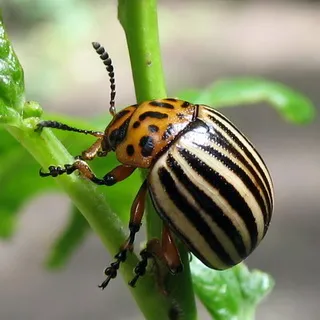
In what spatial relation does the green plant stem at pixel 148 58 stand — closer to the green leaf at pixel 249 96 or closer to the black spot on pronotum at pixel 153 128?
the black spot on pronotum at pixel 153 128

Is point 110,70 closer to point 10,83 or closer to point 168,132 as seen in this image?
point 168,132

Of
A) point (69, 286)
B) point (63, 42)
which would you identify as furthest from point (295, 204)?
point (63, 42)

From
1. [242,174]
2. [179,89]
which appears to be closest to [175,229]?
[242,174]

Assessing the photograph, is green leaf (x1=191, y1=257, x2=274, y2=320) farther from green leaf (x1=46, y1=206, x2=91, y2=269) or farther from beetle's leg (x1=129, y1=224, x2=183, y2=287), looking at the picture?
green leaf (x1=46, y1=206, x2=91, y2=269)

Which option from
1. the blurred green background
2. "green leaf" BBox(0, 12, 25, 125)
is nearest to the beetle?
"green leaf" BBox(0, 12, 25, 125)

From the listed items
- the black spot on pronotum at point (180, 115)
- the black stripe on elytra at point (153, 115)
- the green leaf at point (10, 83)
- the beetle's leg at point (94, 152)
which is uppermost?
the green leaf at point (10, 83)

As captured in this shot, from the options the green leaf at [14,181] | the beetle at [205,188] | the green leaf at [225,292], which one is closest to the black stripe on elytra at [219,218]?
the beetle at [205,188]
